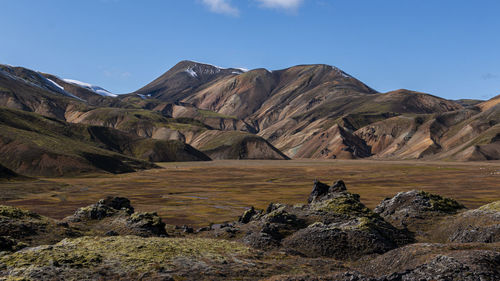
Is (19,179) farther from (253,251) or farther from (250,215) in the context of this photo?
(253,251)

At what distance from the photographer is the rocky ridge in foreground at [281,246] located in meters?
19.8

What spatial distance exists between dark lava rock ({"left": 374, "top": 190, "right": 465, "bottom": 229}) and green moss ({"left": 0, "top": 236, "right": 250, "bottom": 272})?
65.2ft

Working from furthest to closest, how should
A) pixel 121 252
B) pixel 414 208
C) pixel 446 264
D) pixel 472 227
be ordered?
pixel 414 208, pixel 472 227, pixel 121 252, pixel 446 264

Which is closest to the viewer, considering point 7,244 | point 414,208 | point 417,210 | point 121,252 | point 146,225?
point 121,252

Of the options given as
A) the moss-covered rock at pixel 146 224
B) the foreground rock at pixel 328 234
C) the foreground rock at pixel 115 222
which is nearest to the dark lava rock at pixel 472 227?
the foreground rock at pixel 328 234

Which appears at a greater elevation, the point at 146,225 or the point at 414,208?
the point at 414,208

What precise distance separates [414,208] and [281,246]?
1746 centimetres

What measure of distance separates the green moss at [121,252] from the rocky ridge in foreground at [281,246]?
5 cm

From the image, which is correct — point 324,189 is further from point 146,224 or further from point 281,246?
point 146,224

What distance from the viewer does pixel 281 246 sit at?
30984mm

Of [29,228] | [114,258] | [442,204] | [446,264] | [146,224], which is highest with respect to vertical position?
[446,264]

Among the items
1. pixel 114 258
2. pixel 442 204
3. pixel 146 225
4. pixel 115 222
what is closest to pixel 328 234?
pixel 114 258

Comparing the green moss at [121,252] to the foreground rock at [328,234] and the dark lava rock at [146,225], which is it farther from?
→ the dark lava rock at [146,225]

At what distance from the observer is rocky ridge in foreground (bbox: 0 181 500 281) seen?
19.8 metres
